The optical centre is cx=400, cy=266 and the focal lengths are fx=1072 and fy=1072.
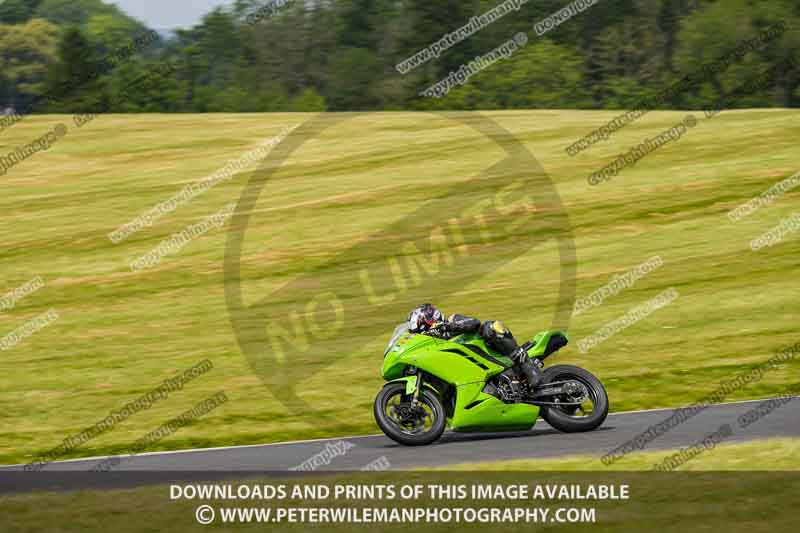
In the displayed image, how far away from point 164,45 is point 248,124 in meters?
74.0

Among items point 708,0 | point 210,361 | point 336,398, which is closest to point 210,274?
point 210,361

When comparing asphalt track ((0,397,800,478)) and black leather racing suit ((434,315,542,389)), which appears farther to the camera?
black leather racing suit ((434,315,542,389))

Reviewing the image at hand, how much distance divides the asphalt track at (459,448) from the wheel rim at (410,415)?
21 centimetres

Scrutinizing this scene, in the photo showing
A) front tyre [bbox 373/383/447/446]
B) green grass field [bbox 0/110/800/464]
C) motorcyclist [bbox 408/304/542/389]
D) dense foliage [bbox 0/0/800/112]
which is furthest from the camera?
dense foliage [bbox 0/0/800/112]

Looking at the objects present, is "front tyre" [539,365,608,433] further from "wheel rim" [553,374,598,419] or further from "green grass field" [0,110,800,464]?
"green grass field" [0,110,800,464]

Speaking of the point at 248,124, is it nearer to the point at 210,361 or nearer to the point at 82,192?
the point at 82,192

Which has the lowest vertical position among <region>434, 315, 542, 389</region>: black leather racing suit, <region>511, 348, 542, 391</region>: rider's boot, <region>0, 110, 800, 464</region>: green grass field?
<region>0, 110, 800, 464</region>: green grass field

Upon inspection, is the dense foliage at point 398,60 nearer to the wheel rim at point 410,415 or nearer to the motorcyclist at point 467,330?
the motorcyclist at point 467,330

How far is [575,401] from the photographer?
1106cm

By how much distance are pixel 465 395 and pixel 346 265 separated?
12.1 m

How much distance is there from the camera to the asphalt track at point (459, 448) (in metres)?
10.4

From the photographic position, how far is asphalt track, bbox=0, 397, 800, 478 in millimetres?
10352

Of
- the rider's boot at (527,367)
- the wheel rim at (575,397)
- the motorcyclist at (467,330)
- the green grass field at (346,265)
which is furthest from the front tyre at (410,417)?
the green grass field at (346,265)

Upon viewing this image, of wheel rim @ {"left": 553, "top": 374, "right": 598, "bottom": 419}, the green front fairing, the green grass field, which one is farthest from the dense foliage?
the green front fairing
